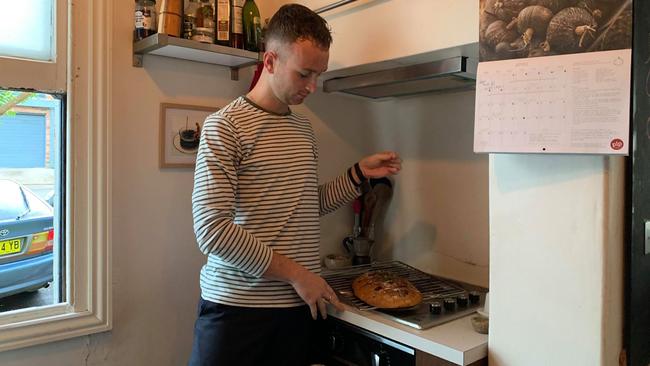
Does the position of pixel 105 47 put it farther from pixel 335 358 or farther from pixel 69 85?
pixel 335 358

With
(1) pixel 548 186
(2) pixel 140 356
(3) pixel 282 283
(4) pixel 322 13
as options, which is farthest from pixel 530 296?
(2) pixel 140 356

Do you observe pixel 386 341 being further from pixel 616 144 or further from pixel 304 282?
pixel 616 144

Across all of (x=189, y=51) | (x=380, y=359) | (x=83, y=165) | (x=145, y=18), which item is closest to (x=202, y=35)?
(x=189, y=51)

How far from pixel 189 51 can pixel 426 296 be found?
3.20ft

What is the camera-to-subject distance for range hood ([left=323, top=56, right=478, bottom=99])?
50.8 inches

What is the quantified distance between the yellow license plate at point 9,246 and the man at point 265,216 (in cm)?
52

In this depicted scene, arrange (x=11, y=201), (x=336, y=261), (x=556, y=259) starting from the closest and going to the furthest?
1. (x=556, y=259)
2. (x=11, y=201)
3. (x=336, y=261)

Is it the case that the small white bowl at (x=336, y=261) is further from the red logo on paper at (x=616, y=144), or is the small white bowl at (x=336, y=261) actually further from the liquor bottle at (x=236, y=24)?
the red logo on paper at (x=616, y=144)

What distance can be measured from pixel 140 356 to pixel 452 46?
4.14 feet

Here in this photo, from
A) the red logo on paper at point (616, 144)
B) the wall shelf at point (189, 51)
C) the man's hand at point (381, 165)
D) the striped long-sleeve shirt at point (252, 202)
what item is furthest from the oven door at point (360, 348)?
the wall shelf at point (189, 51)

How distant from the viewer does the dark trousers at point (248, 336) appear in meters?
1.23

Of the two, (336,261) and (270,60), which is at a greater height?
(270,60)

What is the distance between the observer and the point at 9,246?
1.36 meters

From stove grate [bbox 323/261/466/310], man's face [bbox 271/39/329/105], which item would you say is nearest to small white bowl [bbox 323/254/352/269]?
stove grate [bbox 323/261/466/310]
